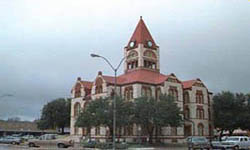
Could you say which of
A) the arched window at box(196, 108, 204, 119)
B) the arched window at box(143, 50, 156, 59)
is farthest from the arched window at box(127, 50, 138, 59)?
the arched window at box(196, 108, 204, 119)

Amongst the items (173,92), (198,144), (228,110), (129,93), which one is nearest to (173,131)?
(173,92)

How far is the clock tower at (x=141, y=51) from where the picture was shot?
81.8m

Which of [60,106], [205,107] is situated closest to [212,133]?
[205,107]

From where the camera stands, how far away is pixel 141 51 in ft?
268

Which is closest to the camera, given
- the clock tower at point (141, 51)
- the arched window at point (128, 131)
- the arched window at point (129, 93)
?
the arched window at point (128, 131)

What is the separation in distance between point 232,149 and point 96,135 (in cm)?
3596

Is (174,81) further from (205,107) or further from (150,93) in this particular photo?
(205,107)

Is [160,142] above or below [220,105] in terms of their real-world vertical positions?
below

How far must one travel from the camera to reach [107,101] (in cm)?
6122

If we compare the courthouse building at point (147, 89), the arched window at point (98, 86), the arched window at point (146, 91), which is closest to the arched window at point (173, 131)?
the courthouse building at point (147, 89)

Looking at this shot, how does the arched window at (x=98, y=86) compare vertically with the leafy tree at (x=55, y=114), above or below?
above

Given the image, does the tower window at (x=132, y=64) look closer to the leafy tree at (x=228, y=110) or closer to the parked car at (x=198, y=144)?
the leafy tree at (x=228, y=110)

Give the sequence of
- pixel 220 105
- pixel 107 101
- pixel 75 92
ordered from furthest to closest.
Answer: pixel 75 92, pixel 220 105, pixel 107 101

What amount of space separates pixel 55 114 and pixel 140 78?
41.9m
